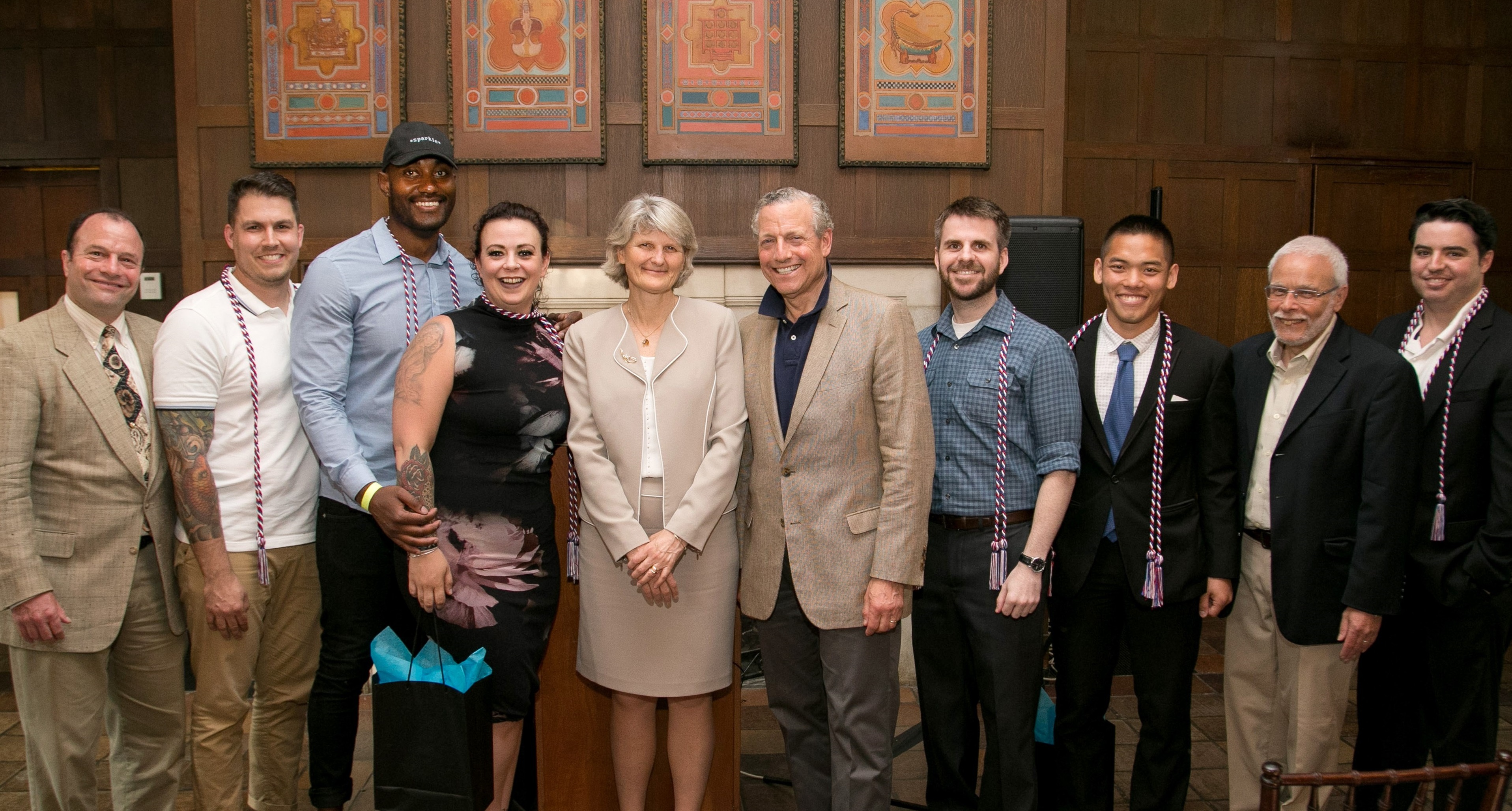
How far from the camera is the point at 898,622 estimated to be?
7.82ft

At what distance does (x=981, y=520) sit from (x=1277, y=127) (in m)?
5.15

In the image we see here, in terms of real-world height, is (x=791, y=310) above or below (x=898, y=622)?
above

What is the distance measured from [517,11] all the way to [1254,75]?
476cm

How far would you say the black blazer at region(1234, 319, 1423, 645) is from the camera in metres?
2.38

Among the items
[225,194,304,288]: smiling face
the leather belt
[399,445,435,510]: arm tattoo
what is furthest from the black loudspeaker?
[225,194,304,288]: smiling face

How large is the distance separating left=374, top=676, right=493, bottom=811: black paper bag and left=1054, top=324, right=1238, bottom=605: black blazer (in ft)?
5.21

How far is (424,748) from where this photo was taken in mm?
2145

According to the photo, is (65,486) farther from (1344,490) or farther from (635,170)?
(1344,490)

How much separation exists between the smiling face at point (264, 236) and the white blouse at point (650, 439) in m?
1.08

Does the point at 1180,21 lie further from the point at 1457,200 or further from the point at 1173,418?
the point at 1173,418

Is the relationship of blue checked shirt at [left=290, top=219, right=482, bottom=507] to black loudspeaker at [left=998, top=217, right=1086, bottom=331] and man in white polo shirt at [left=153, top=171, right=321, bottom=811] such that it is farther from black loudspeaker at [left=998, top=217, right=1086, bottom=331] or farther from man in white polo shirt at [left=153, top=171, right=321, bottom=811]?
black loudspeaker at [left=998, top=217, right=1086, bottom=331]

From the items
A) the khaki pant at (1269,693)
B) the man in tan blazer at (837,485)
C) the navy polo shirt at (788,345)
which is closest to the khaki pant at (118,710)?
the man in tan blazer at (837,485)

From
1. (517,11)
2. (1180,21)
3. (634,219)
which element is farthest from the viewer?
(1180,21)

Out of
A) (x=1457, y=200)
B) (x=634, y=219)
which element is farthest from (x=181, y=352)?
(x=1457, y=200)
